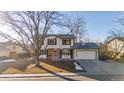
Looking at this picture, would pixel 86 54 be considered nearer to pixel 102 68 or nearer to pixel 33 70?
pixel 102 68

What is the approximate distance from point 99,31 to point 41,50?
795 millimetres

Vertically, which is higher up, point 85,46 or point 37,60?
point 85,46

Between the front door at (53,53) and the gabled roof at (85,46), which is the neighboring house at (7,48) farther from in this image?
the gabled roof at (85,46)

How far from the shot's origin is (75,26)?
4.05 m

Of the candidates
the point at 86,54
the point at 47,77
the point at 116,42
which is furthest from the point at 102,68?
the point at 47,77

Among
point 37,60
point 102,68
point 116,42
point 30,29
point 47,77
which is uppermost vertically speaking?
point 30,29

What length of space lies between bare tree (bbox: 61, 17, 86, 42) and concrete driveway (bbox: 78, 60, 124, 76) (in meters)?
0.35

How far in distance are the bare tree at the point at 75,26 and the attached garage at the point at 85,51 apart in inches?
4.4

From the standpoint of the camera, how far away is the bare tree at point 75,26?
400cm

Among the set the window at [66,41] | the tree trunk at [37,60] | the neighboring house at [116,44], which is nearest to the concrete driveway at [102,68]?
the neighboring house at [116,44]

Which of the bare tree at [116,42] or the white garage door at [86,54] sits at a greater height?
the bare tree at [116,42]

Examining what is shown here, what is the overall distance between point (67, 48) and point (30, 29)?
54 centimetres

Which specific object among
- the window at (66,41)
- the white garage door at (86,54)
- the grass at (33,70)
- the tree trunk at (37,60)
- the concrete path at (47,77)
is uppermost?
the window at (66,41)

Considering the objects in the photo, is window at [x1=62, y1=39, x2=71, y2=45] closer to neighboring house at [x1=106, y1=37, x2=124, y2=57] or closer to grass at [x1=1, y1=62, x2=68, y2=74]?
grass at [x1=1, y1=62, x2=68, y2=74]
